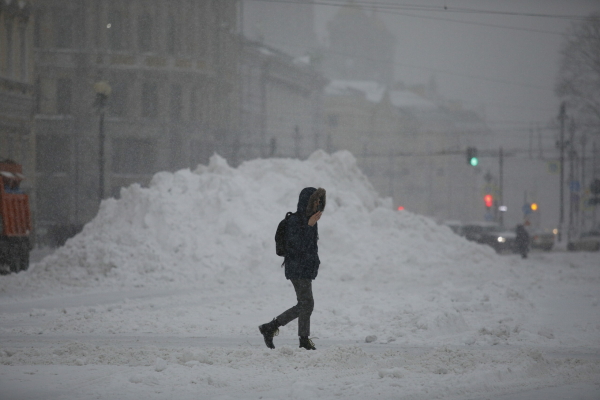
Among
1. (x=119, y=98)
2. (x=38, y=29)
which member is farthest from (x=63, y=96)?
(x=38, y=29)

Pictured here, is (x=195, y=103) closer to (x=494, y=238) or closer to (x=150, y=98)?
(x=150, y=98)

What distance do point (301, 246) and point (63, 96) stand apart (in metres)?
44.2

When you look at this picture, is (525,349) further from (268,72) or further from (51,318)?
(268,72)

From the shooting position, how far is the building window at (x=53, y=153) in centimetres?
4881

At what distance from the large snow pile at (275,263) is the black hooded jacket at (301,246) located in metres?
2.07

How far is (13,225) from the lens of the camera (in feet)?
67.8

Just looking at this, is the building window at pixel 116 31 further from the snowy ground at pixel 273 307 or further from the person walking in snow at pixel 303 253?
the person walking in snow at pixel 303 253

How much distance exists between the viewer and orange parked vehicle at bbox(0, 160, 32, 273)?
20.0 m

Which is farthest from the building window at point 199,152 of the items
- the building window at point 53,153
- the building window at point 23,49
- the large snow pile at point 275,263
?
the large snow pile at point 275,263

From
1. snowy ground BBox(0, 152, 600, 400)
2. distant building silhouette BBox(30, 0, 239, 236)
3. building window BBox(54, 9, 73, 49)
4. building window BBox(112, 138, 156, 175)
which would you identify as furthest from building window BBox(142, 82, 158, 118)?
snowy ground BBox(0, 152, 600, 400)

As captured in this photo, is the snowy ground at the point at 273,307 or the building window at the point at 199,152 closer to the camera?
the snowy ground at the point at 273,307

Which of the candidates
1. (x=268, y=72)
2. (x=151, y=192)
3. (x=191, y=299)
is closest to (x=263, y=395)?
(x=191, y=299)

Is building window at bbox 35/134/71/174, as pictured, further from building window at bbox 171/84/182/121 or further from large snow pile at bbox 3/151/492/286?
large snow pile at bbox 3/151/492/286

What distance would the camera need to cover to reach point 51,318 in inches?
468
